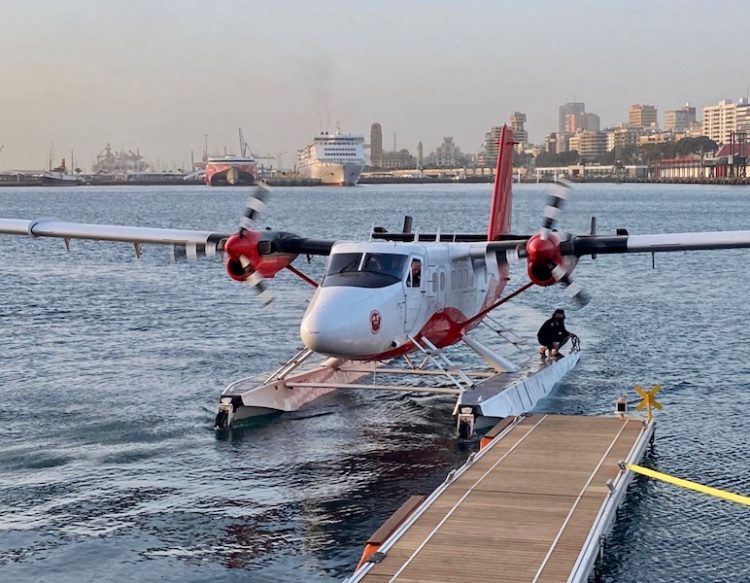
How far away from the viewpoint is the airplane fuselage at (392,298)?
758 inches

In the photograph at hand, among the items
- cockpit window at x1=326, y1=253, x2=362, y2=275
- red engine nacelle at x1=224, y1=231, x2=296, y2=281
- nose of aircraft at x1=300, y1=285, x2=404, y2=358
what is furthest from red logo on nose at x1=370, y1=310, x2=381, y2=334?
red engine nacelle at x1=224, y1=231, x2=296, y2=281

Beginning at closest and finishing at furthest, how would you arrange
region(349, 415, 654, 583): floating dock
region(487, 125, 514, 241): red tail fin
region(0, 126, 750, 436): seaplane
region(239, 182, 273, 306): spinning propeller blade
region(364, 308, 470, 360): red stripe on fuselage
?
region(349, 415, 654, 583): floating dock, region(0, 126, 750, 436): seaplane, region(364, 308, 470, 360): red stripe on fuselage, region(239, 182, 273, 306): spinning propeller blade, region(487, 125, 514, 241): red tail fin

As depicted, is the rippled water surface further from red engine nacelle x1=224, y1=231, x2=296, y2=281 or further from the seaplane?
red engine nacelle x1=224, y1=231, x2=296, y2=281

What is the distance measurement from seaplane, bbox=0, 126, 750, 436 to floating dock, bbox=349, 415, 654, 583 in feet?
9.13

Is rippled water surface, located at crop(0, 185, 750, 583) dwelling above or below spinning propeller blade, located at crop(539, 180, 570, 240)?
below

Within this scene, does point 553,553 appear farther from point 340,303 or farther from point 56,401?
point 56,401

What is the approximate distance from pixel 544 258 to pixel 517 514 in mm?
7054

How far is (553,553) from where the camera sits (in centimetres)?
1278

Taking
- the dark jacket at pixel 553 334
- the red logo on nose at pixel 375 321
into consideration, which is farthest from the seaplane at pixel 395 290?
the dark jacket at pixel 553 334

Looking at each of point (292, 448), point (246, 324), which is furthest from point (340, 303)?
point (246, 324)

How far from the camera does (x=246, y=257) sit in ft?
72.1

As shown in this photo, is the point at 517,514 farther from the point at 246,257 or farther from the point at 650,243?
the point at 246,257

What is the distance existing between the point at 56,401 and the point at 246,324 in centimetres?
1256

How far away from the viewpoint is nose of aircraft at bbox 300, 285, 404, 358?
19.0m
